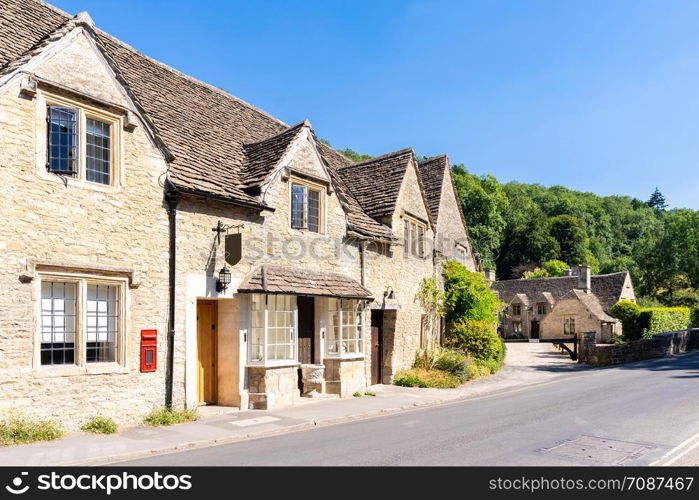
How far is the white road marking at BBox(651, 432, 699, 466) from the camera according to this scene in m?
8.70

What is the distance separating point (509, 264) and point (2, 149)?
83305 mm

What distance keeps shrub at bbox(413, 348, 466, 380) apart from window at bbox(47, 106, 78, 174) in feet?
48.8

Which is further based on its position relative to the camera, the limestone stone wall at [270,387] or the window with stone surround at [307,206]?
the window with stone surround at [307,206]

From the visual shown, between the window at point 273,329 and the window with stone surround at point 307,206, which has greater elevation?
the window with stone surround at point 307,206

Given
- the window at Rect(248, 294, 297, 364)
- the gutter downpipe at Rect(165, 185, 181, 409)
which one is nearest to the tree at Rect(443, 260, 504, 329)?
the window at Rect(248, 294, 297, 364)

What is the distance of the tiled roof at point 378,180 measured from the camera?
2172 cm

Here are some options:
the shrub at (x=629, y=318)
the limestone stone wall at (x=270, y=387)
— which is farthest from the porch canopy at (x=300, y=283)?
the shrub at (x=629, y=318)

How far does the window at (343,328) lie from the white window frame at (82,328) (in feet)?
22.7

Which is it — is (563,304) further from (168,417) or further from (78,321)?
(78,321)

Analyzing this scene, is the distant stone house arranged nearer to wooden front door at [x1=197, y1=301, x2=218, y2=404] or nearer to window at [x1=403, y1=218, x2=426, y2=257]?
window at [x1=403, y1=218, x2=426, y2=257]

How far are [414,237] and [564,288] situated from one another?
143ft

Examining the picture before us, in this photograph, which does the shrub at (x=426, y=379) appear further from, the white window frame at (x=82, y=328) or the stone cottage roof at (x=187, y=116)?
the white window frame at (x=82, y=328)

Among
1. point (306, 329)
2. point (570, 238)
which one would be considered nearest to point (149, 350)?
point (306, 329)

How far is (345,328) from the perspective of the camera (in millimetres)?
17953
